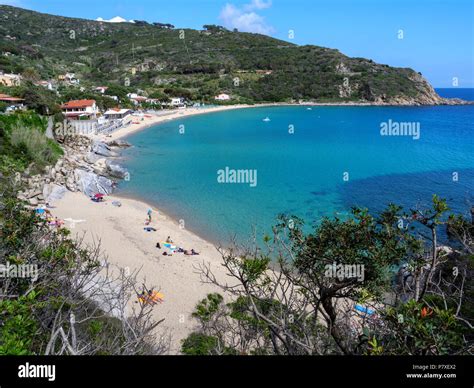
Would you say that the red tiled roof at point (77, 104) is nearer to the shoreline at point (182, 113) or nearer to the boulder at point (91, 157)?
the shoreline at point (182, 113)

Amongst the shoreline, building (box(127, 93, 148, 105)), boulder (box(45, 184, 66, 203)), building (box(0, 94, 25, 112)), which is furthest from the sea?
building (box(127, 93, 148, 105))

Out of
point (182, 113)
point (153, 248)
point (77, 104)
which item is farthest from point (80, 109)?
point (153, 248)

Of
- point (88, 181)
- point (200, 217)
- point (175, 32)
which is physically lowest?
point (200, 217)

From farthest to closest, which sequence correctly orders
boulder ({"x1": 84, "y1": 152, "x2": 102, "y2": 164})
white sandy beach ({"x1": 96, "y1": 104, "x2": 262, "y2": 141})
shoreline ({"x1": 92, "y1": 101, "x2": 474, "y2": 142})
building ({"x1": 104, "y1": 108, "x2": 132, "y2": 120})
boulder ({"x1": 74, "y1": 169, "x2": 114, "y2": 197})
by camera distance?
1. building ({"x1": 104, "y1": 108, "x2": 132, "y2": 120})
2. shoreline ({"x1": 92, "y1": 101, "x2": 474, "y2": 142})
3. white sandy beach ({"x1": 96, "y1": 104, "x2": 262, "y2": 141})
4. boulder ({"x1": 84, "y1": 152, "x2": 102, "y2": 164})
5. boulder ({"x1": 74, "y1": 169, "x2": 114, "y2": 197})

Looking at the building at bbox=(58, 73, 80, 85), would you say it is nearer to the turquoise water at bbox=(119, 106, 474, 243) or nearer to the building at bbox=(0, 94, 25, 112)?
the turquoise water at bbox=(119, 106, 474, 243)

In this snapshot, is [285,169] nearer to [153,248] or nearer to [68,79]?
[153,248]

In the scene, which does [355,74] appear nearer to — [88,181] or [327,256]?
[88,181]
